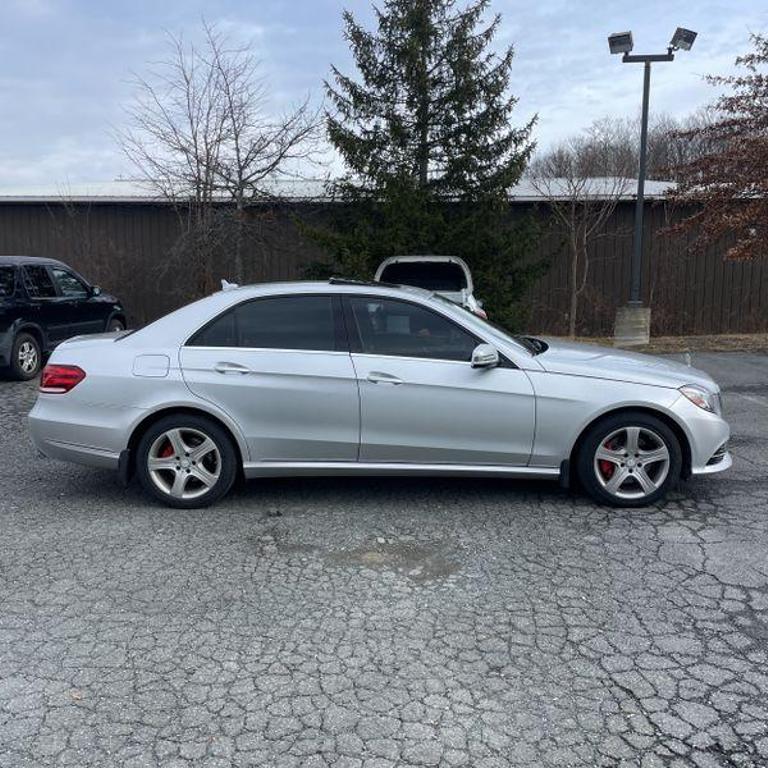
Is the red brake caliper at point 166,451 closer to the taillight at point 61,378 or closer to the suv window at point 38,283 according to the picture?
the taillight at point 61,378

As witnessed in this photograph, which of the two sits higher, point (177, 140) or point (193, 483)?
point (177, 140)

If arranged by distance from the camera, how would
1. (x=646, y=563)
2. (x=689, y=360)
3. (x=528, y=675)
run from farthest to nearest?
(x=689, y=360) → (x=646, y=563) → (x=528, y=675)

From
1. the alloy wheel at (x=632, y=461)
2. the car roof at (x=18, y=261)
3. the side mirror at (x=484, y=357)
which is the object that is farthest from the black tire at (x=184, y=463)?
the car roof at (x=18, y=261)

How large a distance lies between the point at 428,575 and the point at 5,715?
2139mm

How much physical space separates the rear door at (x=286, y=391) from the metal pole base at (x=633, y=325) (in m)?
10.4

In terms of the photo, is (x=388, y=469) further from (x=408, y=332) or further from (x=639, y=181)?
(x=639, y=181)

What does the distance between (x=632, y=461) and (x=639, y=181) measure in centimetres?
1015

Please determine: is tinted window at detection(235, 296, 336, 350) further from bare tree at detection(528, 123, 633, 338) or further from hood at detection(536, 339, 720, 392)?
bare tree at detection(528, 123, 633, 338)

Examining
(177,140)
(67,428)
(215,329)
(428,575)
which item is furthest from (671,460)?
(177,140)

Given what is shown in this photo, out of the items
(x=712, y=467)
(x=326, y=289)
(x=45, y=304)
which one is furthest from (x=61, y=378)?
(x=45, y=304)

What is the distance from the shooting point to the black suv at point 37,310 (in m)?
10.6

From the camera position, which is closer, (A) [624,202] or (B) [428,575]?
(B) [428,575]

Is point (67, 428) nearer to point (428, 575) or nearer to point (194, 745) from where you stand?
point (428, 575)

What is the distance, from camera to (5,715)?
9.77ft
